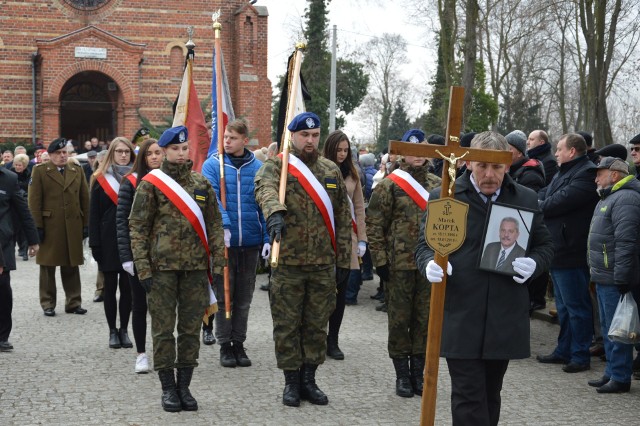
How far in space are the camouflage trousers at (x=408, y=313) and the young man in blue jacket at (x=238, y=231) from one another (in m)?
1.54

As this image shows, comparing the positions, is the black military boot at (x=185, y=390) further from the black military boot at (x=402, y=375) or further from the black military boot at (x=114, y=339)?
the black military boot at (x=114, y=339)

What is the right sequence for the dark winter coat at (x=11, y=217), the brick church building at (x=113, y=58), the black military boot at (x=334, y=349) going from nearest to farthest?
the black military boot at (x=334, y=349)
the dark winter coat at (x=11, y=217)
the brick church building at (x=113, y=58)

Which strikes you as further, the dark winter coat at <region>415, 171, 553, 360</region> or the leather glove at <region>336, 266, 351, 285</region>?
the leather glove at <region>336, 266, 351, 285</region>

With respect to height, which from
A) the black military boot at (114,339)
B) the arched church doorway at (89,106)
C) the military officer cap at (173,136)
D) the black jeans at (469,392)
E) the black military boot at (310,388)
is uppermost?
the arched church doorway at (89,106)

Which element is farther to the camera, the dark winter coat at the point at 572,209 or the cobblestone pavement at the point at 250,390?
the dark winter coat at the point at 572,209

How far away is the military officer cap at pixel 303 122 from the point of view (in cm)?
702

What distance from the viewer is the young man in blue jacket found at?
8.45 m

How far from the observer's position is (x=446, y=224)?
486cm

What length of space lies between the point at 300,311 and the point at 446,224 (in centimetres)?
244

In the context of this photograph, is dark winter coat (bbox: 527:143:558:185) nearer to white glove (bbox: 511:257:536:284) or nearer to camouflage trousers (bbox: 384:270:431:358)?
camouflage trousers (bbox: 384:270:431:358)

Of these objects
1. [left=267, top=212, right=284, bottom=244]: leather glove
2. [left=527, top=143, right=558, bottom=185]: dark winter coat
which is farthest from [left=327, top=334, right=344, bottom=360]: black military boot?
[left=527, top=143, right=558, bottom=185]: dark winter coat

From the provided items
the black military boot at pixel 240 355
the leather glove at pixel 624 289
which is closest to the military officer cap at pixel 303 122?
the black military boot at pixel 240 355

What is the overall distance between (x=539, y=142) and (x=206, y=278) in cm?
462

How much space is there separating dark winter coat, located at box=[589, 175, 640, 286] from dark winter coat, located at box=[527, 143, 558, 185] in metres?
2.03
